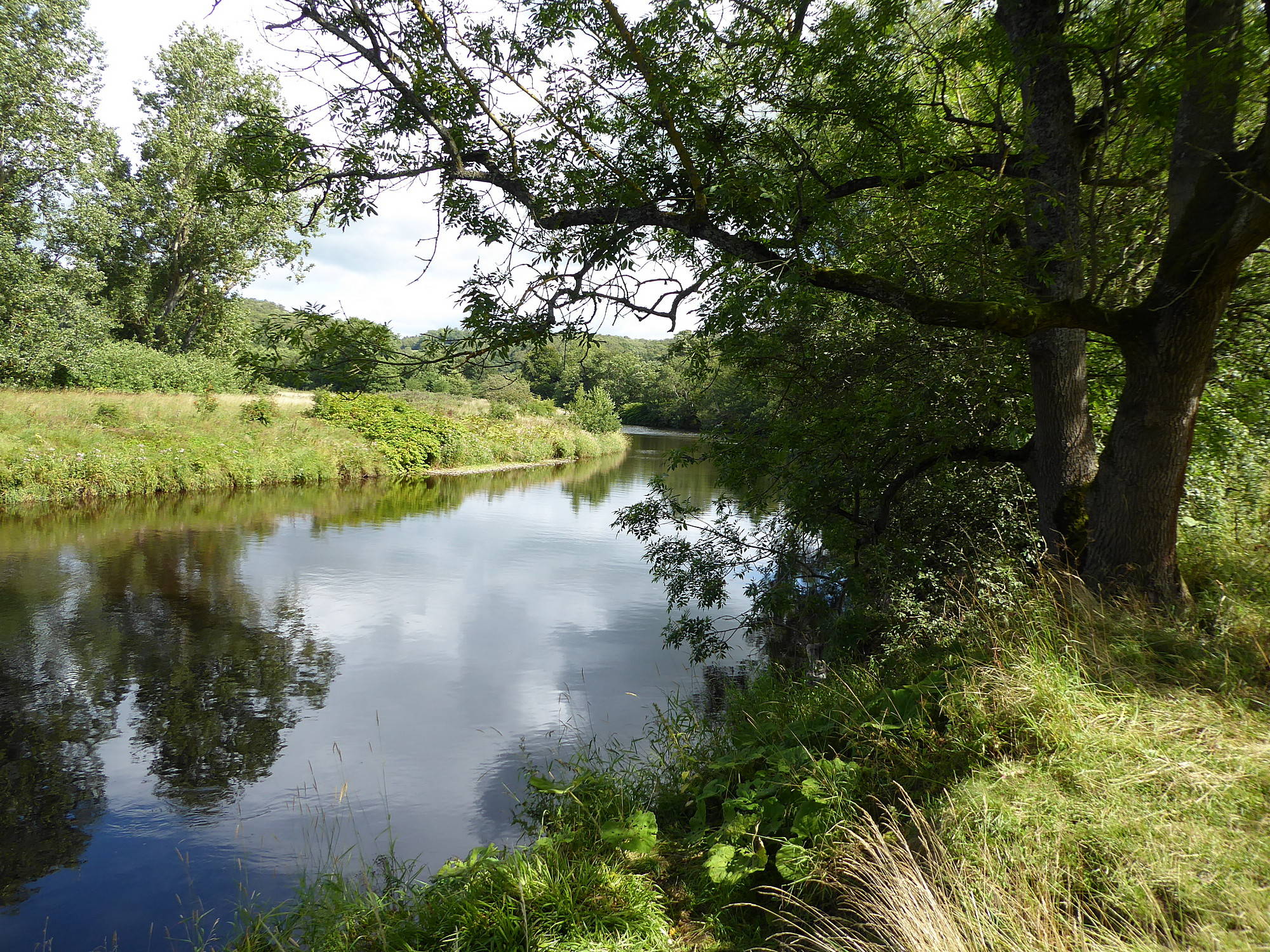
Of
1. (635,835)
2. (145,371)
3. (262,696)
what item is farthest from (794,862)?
(145,371)

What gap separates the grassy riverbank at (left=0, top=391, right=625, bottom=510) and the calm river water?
1.29 metres

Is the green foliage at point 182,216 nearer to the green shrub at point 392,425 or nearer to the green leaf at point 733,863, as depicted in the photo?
the green shrub at point 392,425

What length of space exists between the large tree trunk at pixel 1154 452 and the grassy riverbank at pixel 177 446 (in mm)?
17498

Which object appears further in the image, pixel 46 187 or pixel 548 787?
pixel 46 187

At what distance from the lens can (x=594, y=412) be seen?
138ft

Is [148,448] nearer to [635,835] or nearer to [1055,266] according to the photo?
[635,835]

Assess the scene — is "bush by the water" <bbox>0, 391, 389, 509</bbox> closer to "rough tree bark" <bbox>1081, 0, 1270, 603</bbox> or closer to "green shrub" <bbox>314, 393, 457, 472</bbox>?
"green shrub" <bbox>314, 393, 457, 472</bbox>

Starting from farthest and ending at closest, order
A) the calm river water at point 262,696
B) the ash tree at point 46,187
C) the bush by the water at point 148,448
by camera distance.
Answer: the ash tree at point 46,187, the bush by the water at point 148,448, the calm river water at point 262,696

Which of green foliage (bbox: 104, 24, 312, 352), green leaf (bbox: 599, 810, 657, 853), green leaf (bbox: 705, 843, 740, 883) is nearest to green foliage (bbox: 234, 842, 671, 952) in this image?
green leaf (bbox: 599, 810, 657, 853)

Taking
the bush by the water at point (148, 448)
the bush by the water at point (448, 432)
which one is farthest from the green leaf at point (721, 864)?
the bush by the water at point (448, 432)

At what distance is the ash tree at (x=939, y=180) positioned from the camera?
3896mm

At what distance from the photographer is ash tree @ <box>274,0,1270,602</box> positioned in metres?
3.90

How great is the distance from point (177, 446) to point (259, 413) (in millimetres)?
3780

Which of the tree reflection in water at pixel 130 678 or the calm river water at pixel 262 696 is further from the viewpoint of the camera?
the tree reflection in water at pixel 130 678
